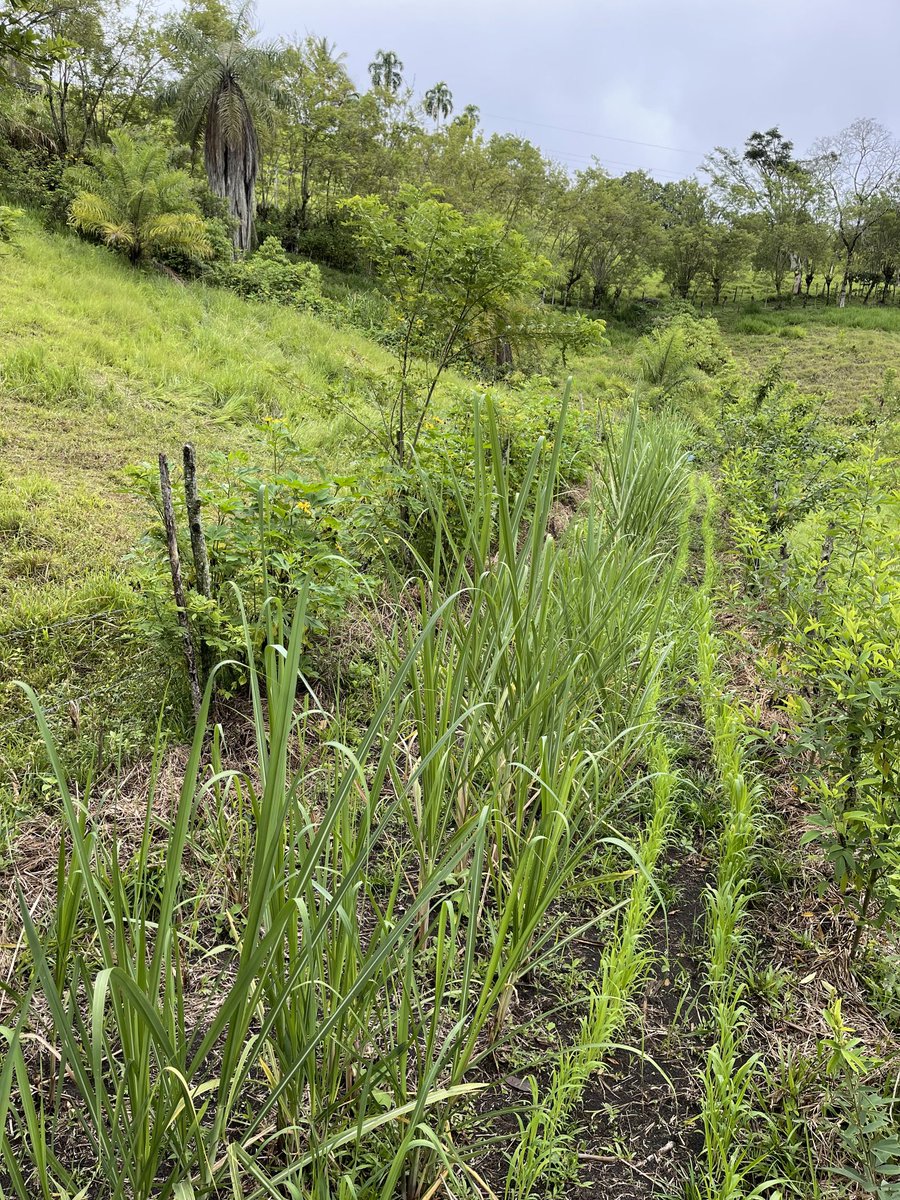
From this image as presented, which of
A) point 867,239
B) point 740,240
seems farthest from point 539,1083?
point 867,239

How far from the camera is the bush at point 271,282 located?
398 inches

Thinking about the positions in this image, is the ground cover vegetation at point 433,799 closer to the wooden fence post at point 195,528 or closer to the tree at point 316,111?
the wooden fence post at point 195,528

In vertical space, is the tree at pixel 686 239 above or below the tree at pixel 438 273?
above

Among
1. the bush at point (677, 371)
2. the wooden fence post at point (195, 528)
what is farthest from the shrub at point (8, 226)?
the bush at point (677, 371)

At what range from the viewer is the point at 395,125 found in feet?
62.3

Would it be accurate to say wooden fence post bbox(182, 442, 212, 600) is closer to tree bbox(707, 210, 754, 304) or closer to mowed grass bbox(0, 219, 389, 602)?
mowed grass bbox(0, 219, 389, 602)

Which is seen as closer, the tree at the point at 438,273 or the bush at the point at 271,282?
the tree at the point at 438,273

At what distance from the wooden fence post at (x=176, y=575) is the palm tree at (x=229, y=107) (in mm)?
12542

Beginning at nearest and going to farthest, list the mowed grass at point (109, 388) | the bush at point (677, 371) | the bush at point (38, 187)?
the mowed grass at point (109, 388), the bush at point (38, 187), the bush at point (677, 371)

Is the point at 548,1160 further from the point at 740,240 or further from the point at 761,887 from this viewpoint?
the point at 740,240

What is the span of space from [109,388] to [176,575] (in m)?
3.62

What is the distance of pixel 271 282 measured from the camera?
10.6 meters

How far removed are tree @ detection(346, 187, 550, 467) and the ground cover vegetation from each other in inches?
0.9

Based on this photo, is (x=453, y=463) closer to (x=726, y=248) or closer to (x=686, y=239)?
(x=686, y=239)
